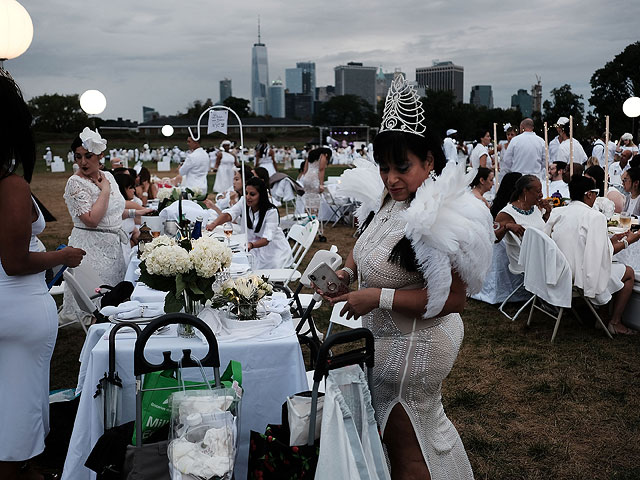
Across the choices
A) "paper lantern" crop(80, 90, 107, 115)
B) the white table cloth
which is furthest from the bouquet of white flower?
"paper lantern" crop(80, 90, 107, 115)

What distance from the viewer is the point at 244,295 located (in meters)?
3.09

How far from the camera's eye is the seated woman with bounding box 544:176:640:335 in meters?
5.14

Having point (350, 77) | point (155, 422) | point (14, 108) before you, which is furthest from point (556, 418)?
point (350, 77)

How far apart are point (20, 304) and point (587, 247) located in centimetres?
450

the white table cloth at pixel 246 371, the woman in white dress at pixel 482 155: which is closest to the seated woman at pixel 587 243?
the white table cloth at pixel 246 371

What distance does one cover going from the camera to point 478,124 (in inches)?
1586

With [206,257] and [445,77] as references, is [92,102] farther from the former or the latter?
[445,77]

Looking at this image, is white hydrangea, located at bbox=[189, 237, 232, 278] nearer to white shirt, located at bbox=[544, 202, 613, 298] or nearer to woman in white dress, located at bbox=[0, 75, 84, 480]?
woman in white dress, located at bbox=[0, 75, 84, 480]

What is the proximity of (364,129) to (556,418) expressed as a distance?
137 feet

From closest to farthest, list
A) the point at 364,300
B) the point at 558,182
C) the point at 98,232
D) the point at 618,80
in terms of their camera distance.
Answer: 1. the point at 364,300
2. the point at 98,232
3. the point at 558,182
4. the point at 618,80

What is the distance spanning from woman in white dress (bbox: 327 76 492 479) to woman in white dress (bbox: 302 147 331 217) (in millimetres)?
8577

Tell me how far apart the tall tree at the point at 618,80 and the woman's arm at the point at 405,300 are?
139ft

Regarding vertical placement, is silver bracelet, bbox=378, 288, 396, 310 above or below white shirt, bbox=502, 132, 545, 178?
below

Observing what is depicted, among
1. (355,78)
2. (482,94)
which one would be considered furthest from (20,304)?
(355,78)
